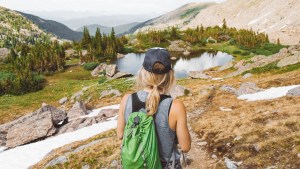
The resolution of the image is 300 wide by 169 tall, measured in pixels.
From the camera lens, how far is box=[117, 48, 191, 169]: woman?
5414 millimetres

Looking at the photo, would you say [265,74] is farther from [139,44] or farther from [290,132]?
[139,44]

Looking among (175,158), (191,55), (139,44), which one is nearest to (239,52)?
(191,55)

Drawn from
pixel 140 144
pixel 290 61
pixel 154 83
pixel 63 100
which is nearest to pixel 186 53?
pixel 63 100

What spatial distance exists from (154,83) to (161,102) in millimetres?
→ 365

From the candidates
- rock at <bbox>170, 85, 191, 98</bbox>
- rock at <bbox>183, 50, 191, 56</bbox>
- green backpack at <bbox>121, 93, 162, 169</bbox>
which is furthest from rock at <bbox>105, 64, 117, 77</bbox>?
green backpack at <bbox>121, 93, 162, 169</bbox>

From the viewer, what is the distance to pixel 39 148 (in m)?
22.8

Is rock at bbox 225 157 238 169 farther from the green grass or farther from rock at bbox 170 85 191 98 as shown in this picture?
the green grass

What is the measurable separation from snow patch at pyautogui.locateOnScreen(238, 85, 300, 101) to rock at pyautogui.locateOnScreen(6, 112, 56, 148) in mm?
16754

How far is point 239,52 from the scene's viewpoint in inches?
4503

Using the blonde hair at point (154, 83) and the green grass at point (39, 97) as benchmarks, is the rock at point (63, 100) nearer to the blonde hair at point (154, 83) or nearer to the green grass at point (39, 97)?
the green grass at point (39, 97)

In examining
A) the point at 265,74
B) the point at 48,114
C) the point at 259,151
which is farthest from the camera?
the point at 265,74

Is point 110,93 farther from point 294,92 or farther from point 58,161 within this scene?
point 294,92

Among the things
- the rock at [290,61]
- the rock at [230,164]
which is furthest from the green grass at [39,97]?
the rock at [230,164]

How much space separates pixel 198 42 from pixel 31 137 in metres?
123
